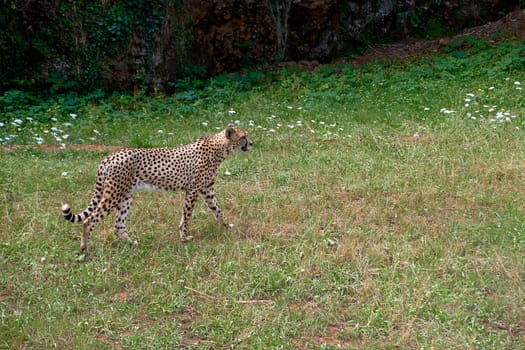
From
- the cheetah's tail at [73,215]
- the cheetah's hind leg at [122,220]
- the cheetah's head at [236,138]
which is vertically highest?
the cheetah's head at [236,138]

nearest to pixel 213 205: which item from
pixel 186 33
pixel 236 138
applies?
pixel 236 138

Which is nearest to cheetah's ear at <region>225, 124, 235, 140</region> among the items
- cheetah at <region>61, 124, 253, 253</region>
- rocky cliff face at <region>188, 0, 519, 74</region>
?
cheetah at <region>61, 124, 253, 253</region>

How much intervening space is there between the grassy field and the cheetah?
10.7 inches

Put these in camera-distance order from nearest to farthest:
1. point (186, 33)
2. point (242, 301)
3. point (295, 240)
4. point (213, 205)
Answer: point (242, 301), point (295, 240), point (213, 205), point (186, 33)

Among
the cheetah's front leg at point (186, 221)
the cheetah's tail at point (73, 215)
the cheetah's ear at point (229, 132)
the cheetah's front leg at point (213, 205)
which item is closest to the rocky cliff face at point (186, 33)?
the cheetah's ear at point (229, 132)

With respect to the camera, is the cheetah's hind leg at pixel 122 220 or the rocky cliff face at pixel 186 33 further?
the rocky cliff face at pixel 186 33

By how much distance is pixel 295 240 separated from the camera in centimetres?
711

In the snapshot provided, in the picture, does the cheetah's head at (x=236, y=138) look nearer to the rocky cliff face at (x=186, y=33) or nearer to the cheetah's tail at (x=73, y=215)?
the cheetah's tail at (x=73, y=215)

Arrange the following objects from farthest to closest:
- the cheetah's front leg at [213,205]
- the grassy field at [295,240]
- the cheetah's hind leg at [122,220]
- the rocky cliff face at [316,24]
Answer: the rocky cliff face at [316,24] → the cheetah's front leg at [213,205] → the cheetah's hind leg at [122,220] → the grassy field at [295,240]

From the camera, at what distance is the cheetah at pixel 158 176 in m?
6.97

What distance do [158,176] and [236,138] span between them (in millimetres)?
1019

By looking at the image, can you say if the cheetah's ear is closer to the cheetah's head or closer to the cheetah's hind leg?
the cheetah's head

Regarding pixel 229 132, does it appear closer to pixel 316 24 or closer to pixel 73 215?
pixel 73 215

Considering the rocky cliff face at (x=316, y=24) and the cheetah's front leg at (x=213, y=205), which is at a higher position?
the rocky cliff face at (x=316, y=24)
